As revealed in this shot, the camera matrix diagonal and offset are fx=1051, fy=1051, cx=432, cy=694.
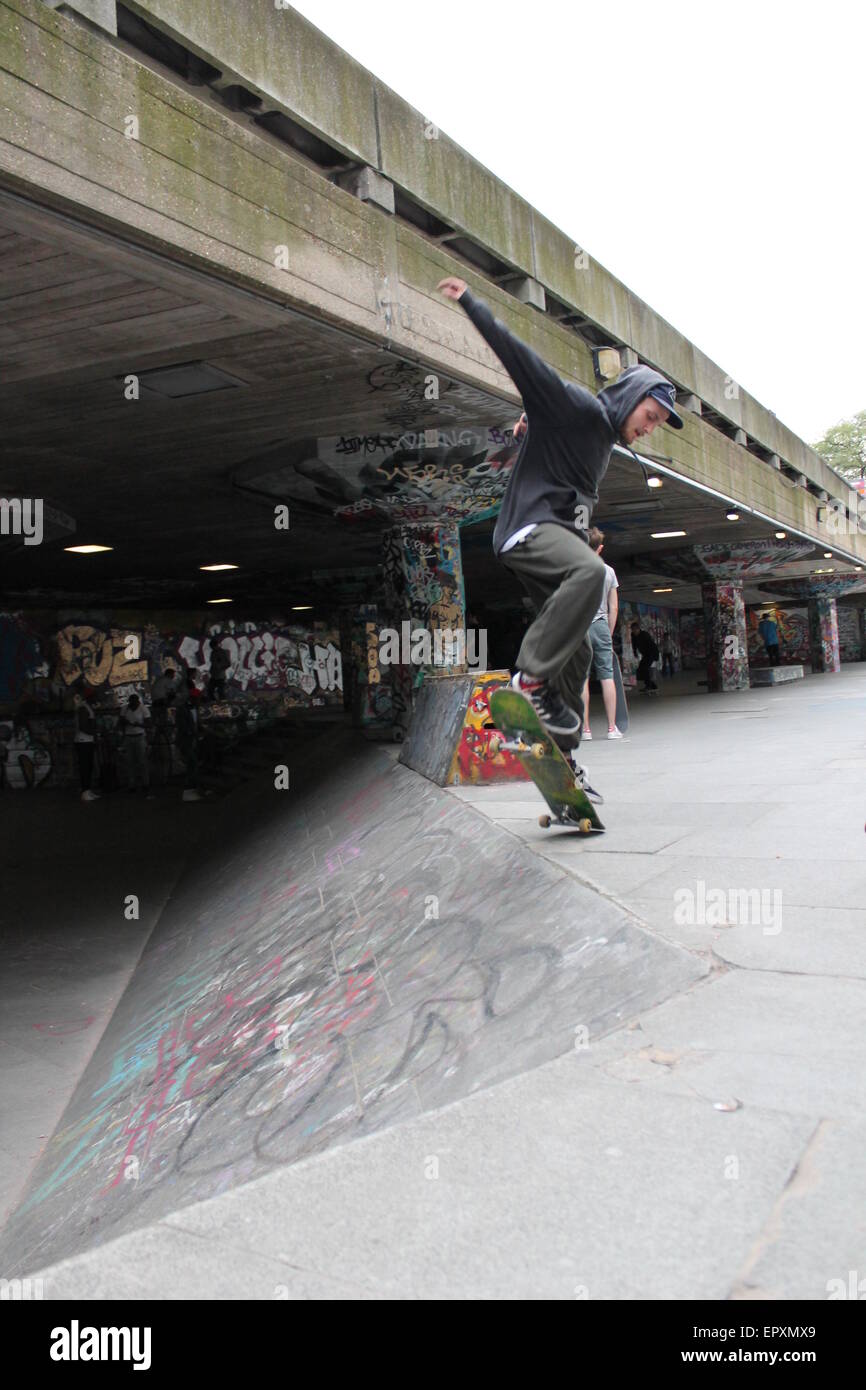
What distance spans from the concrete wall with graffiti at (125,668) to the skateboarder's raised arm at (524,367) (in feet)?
59.1

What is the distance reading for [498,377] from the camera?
10016 mm

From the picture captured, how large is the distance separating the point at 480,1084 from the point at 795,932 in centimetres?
113

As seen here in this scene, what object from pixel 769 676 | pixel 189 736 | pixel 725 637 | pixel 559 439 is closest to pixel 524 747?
pixel 559 439

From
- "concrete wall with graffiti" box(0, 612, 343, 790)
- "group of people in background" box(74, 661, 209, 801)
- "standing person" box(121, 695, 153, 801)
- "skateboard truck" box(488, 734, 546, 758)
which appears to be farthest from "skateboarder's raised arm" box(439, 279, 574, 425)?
"standing person" box(121, 695, 153, 801)

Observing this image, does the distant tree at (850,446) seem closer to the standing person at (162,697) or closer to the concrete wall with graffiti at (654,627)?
the concrete wall with graffiti at (654,627)

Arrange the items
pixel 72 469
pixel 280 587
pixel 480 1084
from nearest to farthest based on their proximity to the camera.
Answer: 1. pixel 480 1084
2. pixel 72 469
3. pixel 280 587

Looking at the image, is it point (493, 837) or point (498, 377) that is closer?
point (493, 837)

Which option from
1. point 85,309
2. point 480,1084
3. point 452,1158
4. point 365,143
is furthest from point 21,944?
point 452,1158

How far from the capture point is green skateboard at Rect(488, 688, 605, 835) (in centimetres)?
447

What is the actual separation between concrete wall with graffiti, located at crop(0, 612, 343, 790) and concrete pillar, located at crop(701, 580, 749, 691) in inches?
467

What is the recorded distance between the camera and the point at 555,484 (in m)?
4.35

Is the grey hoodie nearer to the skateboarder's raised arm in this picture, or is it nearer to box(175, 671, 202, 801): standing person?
the skateboarder's raised arm

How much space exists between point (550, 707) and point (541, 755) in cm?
24

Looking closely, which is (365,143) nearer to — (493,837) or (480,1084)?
(493,837)
